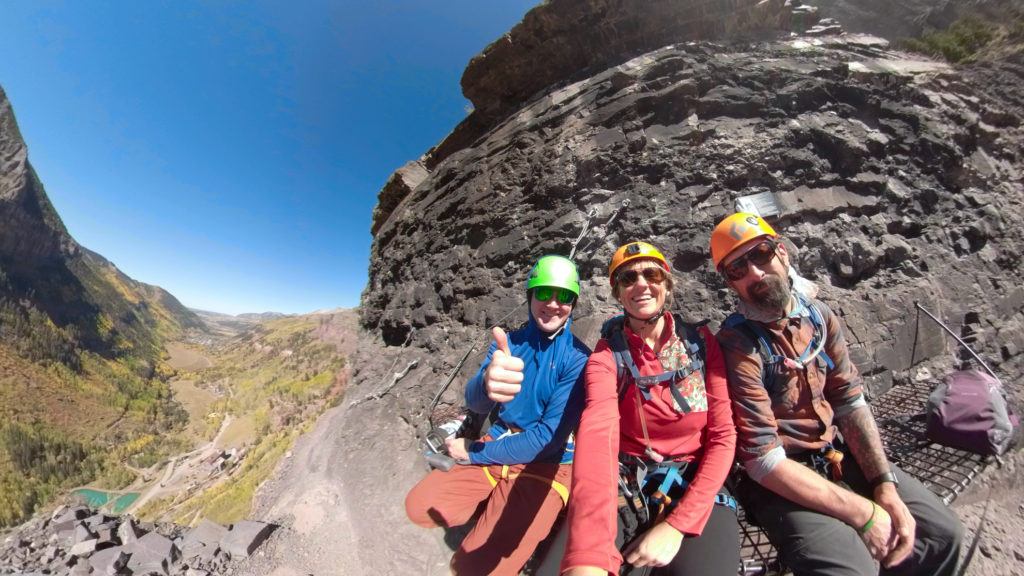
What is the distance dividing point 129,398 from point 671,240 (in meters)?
82.2

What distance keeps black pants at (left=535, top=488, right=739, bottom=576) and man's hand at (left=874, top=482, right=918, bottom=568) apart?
35.0 inches

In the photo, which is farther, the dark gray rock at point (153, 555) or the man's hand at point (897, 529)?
the dark gray rock at point (153, 555)

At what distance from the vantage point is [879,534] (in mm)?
2010

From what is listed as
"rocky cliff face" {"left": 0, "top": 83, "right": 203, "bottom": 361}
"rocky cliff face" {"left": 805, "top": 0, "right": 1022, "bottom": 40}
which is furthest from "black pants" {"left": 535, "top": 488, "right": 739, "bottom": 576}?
"rocky cliff face" {"left": 0, "top": 83, "right": 203, "bottom": 361}

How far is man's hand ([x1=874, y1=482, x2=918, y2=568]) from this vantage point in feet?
6.66

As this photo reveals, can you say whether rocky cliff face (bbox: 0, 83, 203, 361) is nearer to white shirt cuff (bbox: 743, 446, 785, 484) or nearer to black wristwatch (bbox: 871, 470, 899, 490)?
white shirt cuff (bbox: 743, 446, 785, 484)

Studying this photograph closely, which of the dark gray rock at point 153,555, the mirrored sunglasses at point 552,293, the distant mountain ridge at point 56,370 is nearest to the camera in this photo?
the mirrored sunglasses at point 552,293

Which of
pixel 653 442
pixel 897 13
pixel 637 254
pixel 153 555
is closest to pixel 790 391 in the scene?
pixel 653 442

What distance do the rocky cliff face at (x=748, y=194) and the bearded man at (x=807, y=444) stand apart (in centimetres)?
309

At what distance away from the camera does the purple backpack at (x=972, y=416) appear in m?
2.70

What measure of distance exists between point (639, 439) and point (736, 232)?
1673 millimetres

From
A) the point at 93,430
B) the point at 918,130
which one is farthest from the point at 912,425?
the point at 93,430

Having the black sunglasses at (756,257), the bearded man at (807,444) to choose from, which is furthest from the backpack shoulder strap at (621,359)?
the black sunglasses at (756,257)

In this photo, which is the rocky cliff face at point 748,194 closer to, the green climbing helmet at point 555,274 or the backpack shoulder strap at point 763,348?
the green climbing helmet at point 555,274
